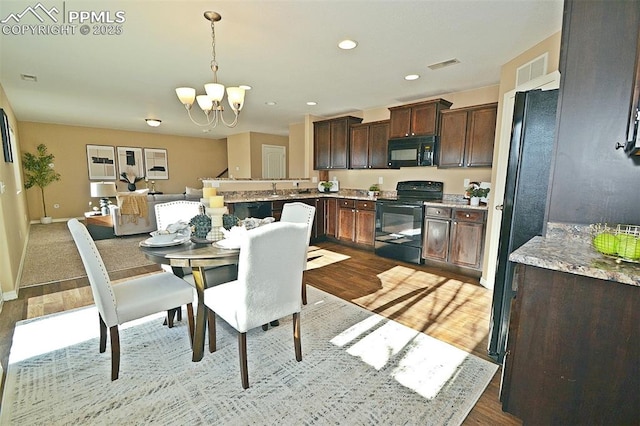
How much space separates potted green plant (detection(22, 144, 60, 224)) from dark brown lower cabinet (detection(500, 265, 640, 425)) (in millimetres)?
9334

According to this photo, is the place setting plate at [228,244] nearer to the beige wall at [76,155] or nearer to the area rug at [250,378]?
the area rug at [250,378]

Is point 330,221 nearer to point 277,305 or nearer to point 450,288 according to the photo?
point 450,288

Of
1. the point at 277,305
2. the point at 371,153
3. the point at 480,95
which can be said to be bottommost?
the point at 277,305

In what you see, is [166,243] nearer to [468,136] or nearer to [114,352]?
[114,352]

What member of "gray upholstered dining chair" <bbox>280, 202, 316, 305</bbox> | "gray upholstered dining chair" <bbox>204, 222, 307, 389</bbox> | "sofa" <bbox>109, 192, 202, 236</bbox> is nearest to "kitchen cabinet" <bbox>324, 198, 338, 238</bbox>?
"gray upholstered dining chair" <bbox>280, 202, 316, 305</bbox>

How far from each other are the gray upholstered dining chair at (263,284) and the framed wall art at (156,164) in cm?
823

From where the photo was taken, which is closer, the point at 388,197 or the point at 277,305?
the point at 277,305

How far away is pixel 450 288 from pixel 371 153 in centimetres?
264

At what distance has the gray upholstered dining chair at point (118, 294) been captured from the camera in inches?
65.4

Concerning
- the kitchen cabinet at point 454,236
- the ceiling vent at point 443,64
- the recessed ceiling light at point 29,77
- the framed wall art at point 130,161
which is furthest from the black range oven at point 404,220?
the framed wall art at point 130,161

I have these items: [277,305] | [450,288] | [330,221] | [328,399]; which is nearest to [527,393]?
[328,399]

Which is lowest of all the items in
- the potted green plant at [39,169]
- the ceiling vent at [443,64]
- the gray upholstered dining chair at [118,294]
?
the gray upholstered dining chair at [118,294]

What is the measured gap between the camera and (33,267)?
12.6 feet

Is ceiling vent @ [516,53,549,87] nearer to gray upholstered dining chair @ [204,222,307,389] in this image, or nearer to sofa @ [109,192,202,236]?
gray upholstered dining chair @ [204,222,307,389]
